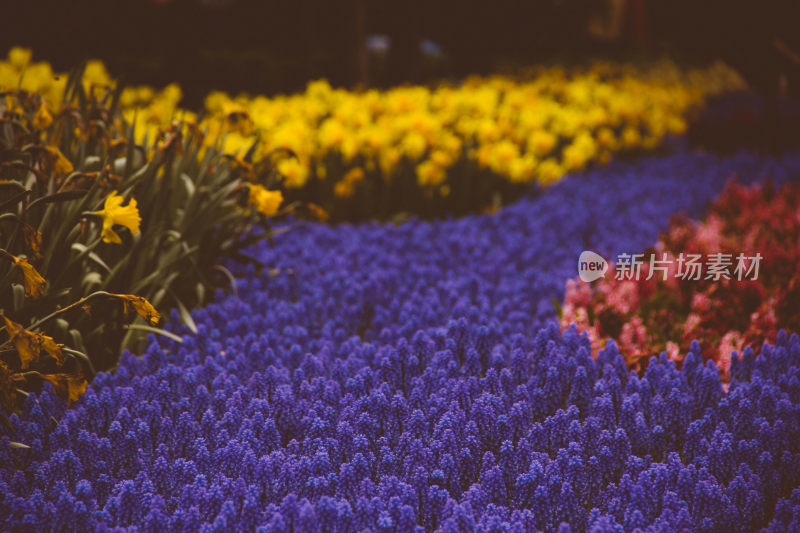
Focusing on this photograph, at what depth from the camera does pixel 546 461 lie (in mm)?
2131

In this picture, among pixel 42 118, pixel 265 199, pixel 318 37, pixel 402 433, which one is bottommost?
pixel 402 433

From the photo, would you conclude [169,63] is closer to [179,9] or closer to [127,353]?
[179,9]

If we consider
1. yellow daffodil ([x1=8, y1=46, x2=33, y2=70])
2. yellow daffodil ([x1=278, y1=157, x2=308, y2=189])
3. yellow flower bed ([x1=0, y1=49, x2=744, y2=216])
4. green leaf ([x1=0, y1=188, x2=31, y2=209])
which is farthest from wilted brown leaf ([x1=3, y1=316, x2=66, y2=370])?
yellow daffodil ([x1=8, y1=46, x2=33, y2=70])

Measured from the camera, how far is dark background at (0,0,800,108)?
773 cm

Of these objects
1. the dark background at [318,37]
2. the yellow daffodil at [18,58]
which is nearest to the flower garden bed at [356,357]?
the yellow daffodil at [18,58]

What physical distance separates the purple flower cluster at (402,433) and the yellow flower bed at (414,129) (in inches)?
56.8

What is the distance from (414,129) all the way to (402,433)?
3.66 meters

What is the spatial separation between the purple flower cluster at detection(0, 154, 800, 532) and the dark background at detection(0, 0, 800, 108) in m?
5.54

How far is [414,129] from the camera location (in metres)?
5.61

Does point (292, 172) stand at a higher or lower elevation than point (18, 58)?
lower

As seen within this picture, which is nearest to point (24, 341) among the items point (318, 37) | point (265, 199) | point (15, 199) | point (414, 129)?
point (15, 199)

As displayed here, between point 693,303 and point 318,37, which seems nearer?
point 693,303

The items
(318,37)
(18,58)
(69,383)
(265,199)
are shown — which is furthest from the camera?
(318,37)

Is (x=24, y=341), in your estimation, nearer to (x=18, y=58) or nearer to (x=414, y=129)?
(x=414, y=129)
